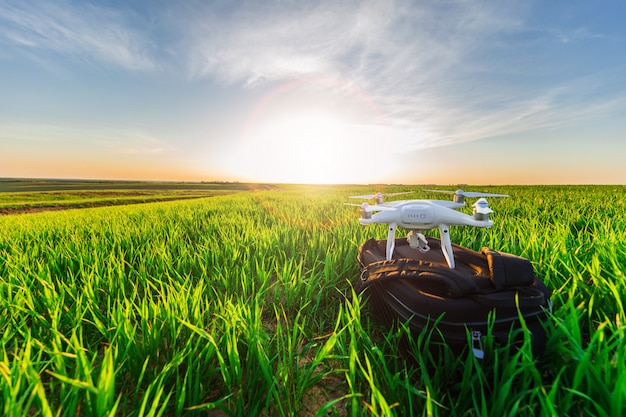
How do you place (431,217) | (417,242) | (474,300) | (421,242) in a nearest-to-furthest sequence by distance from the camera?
1. (474,300)
2. (431,217)
3. (417,242)
4. (421,242)

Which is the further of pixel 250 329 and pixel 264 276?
pixel 264 276

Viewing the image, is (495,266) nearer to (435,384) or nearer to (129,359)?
(435,384)

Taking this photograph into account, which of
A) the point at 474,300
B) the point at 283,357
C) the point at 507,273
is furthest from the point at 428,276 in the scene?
the point at 283,357

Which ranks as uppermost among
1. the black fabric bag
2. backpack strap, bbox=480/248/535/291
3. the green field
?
backpack strap, bbox=480/248/535/291

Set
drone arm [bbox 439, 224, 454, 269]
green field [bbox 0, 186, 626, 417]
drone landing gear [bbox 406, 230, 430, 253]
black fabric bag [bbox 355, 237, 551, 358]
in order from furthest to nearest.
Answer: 1. drone landing gear [bbox 406, 230, 430, 253]
2. drone arm [bbox 439, 224, 454, 269]
3. black fabric bag [bbox 355, 237, 551, 358]
4. green field [bbox 0, 186, 626, 417]

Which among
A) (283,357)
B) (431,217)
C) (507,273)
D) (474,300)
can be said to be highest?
(431,217)

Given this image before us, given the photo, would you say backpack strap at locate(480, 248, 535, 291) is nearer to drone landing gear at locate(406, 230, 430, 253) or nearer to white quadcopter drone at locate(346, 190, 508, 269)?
white quadcopter drone at locate(346, 190, 508, 269)

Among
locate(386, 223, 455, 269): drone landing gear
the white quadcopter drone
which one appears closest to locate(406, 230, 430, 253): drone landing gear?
locate(386, 223, 455, 269): drone landing gear

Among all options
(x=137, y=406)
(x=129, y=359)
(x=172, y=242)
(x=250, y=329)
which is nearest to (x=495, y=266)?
(x=250, y=329)

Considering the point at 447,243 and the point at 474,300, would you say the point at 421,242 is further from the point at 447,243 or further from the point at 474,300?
the point at 474,300

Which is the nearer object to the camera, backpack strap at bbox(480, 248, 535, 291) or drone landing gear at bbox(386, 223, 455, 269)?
backpack strap at bbox(480, 248, 535, 291)

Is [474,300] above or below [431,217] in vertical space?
below
